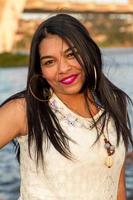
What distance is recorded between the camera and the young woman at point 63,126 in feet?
6.68

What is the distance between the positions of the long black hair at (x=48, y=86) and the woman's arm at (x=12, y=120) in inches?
1.1

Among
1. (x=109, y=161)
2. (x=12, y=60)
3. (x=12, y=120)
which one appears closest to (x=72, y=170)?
(x=109, y=161)

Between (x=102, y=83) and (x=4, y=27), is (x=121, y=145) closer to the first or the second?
(x=102, y=83)

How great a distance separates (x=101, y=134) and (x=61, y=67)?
0.90ft

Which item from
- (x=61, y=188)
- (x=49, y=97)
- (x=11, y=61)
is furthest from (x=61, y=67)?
(x=11, y=61)

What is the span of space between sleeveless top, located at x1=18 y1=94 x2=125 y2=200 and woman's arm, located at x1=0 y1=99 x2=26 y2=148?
5 cm

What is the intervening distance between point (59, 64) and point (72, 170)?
371 millimetres

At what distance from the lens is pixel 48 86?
220 cm

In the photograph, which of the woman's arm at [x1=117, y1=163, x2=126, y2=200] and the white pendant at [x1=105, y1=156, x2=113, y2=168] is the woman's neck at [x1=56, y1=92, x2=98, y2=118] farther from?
the woman's arm at [x1=117, y1=163, x2=126, y2=200]

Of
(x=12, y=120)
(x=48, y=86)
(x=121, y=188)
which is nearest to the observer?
(x=12, y=120)

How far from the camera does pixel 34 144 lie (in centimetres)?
206

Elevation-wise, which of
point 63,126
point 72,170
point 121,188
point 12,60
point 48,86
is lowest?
point 12,60

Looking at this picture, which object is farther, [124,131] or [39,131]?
[124,131]

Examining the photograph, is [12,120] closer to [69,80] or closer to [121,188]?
[69,80]
